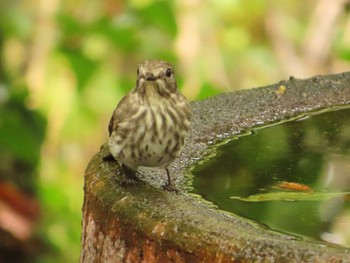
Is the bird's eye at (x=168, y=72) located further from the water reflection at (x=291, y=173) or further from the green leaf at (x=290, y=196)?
the green leaf at (x=290, y=196)

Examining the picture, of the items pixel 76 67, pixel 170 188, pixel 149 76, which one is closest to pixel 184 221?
pixel 170 188

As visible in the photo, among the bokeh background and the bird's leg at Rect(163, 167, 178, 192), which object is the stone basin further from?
the bokeh background

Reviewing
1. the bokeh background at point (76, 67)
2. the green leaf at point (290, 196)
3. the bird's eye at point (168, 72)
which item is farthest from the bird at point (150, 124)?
the bokeh background at point (76, 67)

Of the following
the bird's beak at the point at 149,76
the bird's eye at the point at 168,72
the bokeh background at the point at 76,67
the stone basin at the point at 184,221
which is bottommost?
the stone basin at the point at 184,221

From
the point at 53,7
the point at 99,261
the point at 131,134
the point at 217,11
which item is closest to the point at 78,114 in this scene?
the point at 53,7

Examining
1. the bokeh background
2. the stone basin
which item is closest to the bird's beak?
the stone basin

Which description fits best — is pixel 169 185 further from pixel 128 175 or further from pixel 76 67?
pixel 76 67

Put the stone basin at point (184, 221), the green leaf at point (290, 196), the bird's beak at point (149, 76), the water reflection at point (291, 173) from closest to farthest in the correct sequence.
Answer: the stone basin at point (184, 221) → the water reflection at point (291, 173) → the green leaf at point (290, 196) → the bird's beak at point (149, 76)
